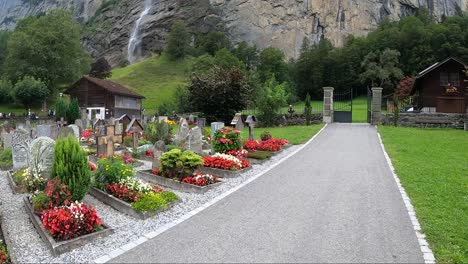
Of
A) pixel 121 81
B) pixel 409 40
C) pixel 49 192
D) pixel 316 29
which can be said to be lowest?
pixel 49 192

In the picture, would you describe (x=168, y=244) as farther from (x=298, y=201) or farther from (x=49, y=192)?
(x=298, y=201)

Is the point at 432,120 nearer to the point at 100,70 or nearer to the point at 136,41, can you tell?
the point at 100,70

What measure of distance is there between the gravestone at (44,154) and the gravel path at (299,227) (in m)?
4.05

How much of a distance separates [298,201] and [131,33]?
337 feet

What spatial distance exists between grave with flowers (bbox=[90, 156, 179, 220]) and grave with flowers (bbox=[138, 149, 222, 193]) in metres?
1.44

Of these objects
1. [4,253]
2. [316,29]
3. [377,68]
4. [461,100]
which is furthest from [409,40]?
[4,253]

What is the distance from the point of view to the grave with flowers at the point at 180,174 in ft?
35.4

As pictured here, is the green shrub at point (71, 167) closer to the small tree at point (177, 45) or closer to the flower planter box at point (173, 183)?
the flower planter box at point (173, 183)

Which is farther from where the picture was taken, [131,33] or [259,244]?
[131,33]

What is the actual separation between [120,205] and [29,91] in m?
52.0

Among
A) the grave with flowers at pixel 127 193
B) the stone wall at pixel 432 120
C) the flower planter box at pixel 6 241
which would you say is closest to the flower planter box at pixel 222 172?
the grave with flowers at pixel 127 193

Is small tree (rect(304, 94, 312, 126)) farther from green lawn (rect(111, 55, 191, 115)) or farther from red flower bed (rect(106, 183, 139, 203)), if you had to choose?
green lawn (rect(111, 55, 191, 115))

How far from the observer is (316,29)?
Result: 95.7 m

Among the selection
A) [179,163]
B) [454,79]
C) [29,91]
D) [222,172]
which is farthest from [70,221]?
[29,91]
